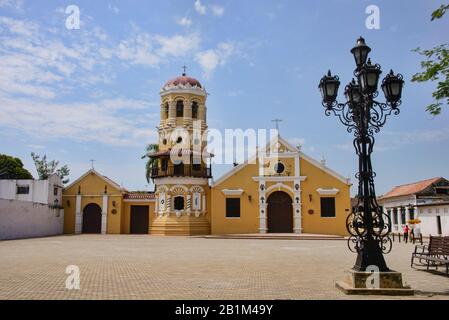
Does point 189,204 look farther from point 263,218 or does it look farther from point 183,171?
point 263,218

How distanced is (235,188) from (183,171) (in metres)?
4.43

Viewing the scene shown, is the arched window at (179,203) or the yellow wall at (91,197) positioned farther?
the yellow wall at (91,197)

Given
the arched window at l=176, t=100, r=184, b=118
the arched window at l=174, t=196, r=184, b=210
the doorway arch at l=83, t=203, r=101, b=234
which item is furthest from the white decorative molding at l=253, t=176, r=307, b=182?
the doorway arch at l=83, t=203, r=101, b=234

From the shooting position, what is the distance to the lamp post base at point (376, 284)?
7.74m

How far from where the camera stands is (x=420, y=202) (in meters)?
36.8

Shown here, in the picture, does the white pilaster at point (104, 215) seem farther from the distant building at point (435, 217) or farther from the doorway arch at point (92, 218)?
the distant building at point (435, 217)

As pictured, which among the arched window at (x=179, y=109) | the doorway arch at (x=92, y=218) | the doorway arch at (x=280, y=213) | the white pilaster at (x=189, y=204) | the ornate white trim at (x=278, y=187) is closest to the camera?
the doorway arch at (x=280, y=213)

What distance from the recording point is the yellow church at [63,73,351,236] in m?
30.8

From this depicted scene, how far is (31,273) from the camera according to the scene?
10.2m

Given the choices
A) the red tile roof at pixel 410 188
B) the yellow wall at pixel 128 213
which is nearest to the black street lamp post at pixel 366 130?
the yellow wall at pixel 128 213

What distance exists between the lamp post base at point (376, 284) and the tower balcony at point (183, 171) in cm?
2496

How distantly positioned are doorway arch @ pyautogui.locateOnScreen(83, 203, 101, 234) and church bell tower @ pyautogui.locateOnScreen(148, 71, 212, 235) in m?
5.98

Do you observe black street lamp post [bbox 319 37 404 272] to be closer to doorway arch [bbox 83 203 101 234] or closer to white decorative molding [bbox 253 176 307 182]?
white decorative molding [bbox 253 176 307 182]
